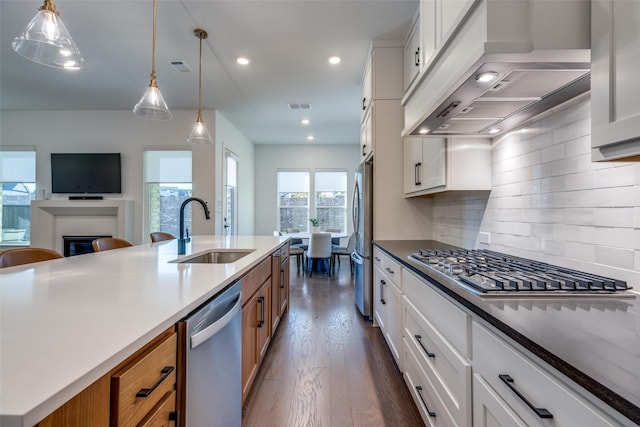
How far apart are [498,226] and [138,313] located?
6.57 feet

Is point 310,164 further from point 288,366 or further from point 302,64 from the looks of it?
point 288,366

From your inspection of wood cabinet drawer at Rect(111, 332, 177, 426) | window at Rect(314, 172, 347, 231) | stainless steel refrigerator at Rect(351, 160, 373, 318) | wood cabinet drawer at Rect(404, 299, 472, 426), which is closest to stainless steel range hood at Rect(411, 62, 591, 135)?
wood cabinet drawer at Rect(404, 299, 472, 426)

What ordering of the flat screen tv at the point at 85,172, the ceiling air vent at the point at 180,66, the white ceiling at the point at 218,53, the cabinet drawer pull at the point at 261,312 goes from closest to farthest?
1. the cabinet drawer pull at the point at 261,312
2. the white ceiling at the point at 218,53
3. the ceiling air vent at the point at 180,66
4. the flat screen tv at the point at 85,172

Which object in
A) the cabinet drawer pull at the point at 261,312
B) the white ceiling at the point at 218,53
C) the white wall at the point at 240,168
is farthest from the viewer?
the white wall at the point at 240,168

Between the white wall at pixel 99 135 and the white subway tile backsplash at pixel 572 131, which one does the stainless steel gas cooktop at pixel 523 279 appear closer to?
the white subway tile backsplash at pixel 572 131

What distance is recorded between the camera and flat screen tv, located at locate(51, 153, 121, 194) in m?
5.07

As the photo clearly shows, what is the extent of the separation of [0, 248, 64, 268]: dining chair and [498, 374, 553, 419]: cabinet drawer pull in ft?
7.54

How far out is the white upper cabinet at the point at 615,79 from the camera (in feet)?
2.41

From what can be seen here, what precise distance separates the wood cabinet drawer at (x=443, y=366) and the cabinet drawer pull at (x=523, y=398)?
23 cm

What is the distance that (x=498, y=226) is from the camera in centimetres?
192

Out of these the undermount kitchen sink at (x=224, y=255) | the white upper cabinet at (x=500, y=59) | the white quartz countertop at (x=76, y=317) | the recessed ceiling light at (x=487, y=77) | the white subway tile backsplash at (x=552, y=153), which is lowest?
the undermount kitchen sink at (x=224, y=255)

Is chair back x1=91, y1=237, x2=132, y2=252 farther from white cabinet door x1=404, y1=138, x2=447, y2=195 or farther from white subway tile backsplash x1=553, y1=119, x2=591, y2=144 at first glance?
white subway tile backsplash x1=553, y1=119, x2=591, y2=144

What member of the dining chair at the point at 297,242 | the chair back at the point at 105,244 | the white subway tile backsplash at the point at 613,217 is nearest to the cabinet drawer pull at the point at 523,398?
the white subway tile backsplash at the point at 613,217

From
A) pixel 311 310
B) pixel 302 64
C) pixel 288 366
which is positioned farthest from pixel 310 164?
pixel 288 366
